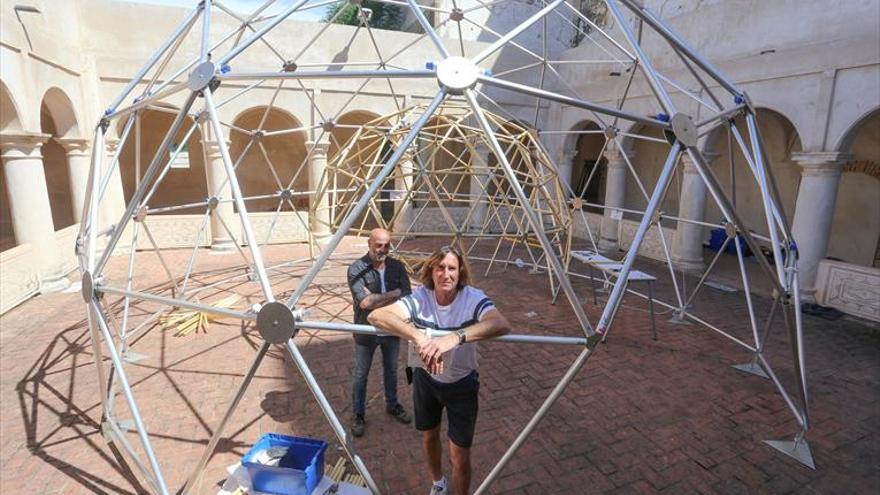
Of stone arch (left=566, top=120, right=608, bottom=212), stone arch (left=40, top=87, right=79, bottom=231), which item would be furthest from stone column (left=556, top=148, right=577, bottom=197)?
stone arch (left=40, top=87, right=79, bottom=231)

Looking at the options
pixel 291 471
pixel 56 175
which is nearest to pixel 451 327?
pixel 291 471

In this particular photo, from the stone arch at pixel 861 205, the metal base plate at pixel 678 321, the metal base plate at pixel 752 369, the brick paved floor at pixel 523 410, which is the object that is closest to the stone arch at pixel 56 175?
the brick paved floor at pixel 523 410

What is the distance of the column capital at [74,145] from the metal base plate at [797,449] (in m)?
14.0

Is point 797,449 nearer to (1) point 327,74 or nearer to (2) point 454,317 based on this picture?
(2) point 454,317

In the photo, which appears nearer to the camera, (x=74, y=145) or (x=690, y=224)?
(x=74, y=145)

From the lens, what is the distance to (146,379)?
19.1 ft

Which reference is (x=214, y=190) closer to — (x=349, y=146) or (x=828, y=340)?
(x=349, y=146)

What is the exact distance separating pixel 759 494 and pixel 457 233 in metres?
5.08

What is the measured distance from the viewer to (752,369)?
250 inches

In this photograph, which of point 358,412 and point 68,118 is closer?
point 358,412

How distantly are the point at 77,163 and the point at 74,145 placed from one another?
0.41 meters

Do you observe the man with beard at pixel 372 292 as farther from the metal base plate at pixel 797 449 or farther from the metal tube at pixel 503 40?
the metal base plate at pixel 797 449

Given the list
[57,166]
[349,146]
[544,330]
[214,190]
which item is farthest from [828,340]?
[57,166]

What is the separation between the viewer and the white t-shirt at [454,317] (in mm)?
3100
